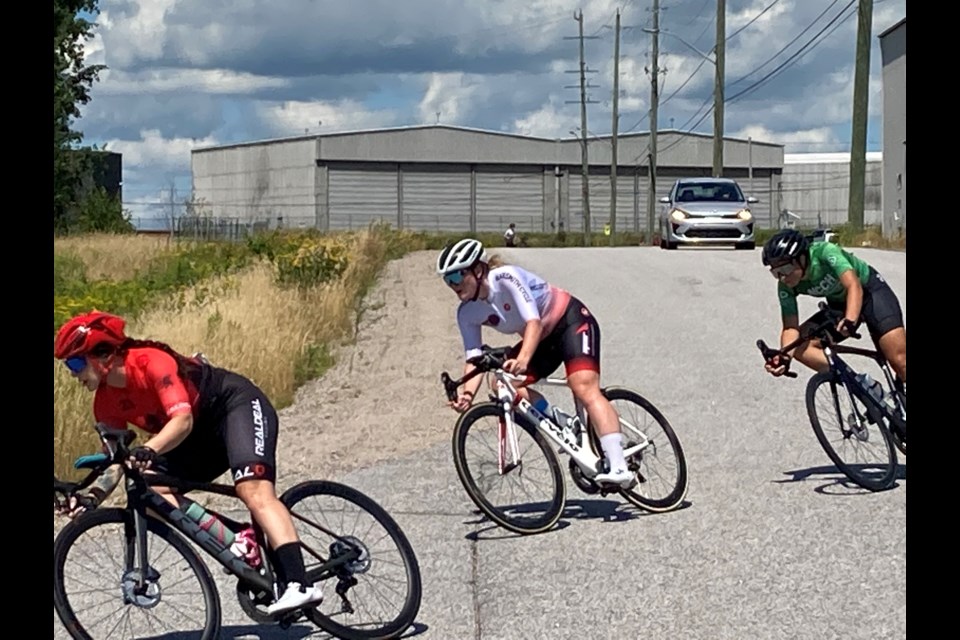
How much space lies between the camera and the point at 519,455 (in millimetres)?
9359

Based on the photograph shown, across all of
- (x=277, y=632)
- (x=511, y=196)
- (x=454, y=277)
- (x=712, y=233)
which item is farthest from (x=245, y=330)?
(x=511, y=196)

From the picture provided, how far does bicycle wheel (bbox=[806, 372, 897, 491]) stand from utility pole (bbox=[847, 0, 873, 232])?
1178 inches

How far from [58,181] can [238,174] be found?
94.0 feet

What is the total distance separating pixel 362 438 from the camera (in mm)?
13125

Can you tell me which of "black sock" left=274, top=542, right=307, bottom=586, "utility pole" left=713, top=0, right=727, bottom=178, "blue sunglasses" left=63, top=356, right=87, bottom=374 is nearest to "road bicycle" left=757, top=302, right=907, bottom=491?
"black sock" left=274, top=542, right=307, bottom=586

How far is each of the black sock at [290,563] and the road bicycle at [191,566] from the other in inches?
1.9

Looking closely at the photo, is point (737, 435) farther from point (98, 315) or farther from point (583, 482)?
point (98, 315)

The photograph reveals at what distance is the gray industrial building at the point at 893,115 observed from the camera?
59.4m

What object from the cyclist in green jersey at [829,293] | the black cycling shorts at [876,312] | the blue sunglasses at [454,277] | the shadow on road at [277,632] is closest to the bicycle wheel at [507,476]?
the blue sunglasses at [454,277]

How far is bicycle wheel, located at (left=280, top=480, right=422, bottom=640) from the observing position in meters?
7.01

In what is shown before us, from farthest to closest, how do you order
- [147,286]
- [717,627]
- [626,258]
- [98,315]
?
[626,258]
[147,286]
[717,627]
[98,315]

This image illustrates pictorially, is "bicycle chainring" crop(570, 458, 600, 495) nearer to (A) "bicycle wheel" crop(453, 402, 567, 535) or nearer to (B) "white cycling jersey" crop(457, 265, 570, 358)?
(A) "bicycle wheel" crop(453, 402, 567, 535)

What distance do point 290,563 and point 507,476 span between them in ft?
9.56
